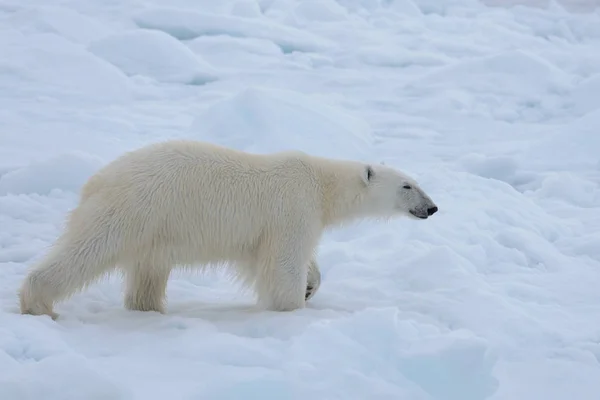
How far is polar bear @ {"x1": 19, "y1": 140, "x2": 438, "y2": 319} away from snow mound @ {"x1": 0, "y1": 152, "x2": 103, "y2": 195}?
1.98m

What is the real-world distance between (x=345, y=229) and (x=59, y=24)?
7965 millimetres

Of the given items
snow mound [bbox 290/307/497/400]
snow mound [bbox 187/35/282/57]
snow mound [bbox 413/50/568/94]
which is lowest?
snow mound [bbox 187/35/282/57]

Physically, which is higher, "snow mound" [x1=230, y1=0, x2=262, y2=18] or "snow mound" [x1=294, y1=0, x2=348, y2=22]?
"snow mound" [x1=230, y1=0, x2=262, y2=18]

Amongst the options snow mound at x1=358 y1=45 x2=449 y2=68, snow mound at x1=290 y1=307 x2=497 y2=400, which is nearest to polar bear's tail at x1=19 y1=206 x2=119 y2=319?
snow mound at x1=290 y1=307 x2=497 y2=400

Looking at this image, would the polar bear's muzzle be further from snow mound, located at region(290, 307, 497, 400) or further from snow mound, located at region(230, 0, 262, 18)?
snow mound, located at region(230, 0, 262, 18)

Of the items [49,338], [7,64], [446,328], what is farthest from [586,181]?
[7,64]

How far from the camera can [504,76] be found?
1223cm

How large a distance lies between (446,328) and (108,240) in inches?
61.8

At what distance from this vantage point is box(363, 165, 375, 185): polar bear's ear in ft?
14.3

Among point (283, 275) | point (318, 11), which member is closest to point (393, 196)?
point (283, 275)

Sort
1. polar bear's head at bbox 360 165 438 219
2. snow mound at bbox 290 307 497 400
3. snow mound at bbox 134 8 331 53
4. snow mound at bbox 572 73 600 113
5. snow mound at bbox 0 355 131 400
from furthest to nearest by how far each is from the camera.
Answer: snow mound at bbox 134 8 331 53
snow mound at bbox 572 73 600 113
polar bear's head at bbox 360 165 438 219
snow mound at bbox 290 307 497 400
snow mound at bbox 0 355 131 400

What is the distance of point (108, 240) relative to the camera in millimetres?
3514

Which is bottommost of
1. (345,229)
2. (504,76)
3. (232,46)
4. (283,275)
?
(232,46)

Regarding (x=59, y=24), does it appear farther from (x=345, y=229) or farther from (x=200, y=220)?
(x=200, y=220)
